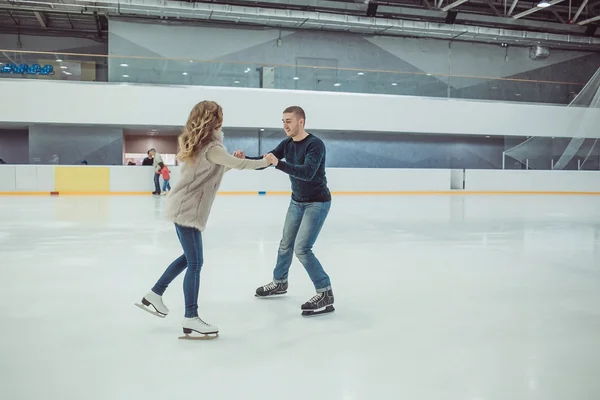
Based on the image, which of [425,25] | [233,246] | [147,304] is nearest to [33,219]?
[233,246]

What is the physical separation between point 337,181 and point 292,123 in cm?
1636

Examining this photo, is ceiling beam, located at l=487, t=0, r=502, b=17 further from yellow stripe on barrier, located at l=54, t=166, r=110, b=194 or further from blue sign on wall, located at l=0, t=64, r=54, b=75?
blue sign on wall, located at l=0, t=64, r=54, b=75

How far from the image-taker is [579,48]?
25.4 meters

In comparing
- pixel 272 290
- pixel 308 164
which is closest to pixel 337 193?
pixel 272 290

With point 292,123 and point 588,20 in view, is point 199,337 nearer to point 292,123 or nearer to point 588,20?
point 292,123

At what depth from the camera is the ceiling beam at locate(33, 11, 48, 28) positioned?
68.0ft

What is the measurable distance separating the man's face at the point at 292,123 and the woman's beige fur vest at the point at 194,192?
2.16 feet

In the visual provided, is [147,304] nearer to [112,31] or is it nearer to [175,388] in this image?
[175,388]

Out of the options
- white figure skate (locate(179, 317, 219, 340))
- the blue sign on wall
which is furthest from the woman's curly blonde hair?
the blue sign on wall

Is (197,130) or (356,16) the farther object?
(356,16)

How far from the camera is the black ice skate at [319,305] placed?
3.72 m

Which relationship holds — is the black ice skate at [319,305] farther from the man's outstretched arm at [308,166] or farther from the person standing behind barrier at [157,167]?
the person standing behind barrier at [157,167]

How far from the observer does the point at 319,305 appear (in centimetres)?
374

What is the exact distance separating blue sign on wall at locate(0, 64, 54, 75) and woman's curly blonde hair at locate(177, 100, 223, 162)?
16.8 m
